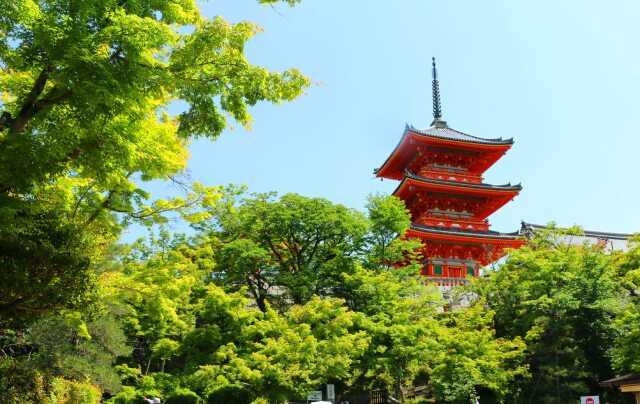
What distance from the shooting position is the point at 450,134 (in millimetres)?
36594

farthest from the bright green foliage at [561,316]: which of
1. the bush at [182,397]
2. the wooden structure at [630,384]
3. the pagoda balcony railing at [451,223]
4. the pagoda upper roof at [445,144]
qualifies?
the pagoda upper roof at [445,144]

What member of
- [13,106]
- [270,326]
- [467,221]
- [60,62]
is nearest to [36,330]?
[270,326]

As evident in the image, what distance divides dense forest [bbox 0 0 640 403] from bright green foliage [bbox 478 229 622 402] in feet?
0.26

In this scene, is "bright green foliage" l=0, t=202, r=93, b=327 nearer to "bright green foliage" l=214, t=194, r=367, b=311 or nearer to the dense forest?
the dense forest

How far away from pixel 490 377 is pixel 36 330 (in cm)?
1403

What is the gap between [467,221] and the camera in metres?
33.6

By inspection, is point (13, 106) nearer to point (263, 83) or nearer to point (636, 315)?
point (263, 83)


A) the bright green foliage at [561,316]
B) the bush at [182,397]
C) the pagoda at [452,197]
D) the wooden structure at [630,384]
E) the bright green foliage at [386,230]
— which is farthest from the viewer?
the pagoda at [452,197]

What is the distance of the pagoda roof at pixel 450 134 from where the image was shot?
3375cm

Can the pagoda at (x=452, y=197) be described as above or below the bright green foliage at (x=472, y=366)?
above

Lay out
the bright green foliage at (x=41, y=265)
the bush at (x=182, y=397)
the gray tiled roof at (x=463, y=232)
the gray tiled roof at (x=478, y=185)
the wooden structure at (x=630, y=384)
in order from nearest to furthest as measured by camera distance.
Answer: the bright green foliage at (x=41, y=265) < the wooden structure at (x=630, y=384) < the bush at (x=182, y=397) < the gray tiled roof at (x=463, y=232) < the gray tiled roof at (x=478, y=185)

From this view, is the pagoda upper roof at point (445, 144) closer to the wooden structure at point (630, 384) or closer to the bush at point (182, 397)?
the bush at point (182, 397)

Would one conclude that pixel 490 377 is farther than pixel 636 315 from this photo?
Yes

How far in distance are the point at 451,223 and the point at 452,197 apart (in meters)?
1.92
